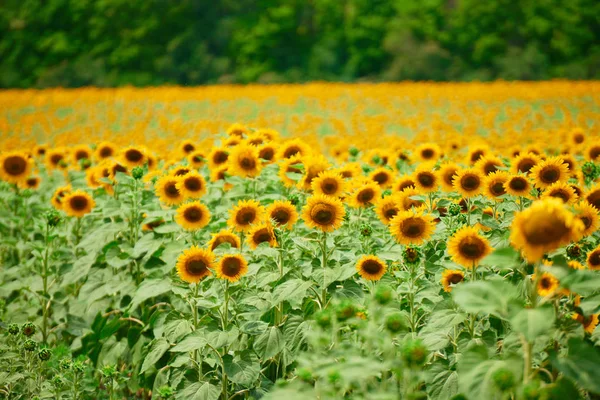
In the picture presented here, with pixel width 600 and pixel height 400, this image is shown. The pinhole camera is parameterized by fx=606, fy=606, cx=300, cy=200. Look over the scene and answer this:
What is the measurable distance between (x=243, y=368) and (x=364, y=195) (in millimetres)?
1149

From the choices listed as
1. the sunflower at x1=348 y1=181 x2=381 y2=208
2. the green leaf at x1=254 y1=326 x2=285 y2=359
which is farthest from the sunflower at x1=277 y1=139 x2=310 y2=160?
the green leaf at x1=254 y1=326 x2=285 y2=359

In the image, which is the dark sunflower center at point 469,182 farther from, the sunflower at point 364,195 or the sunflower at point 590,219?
the sunflower at point 590,219

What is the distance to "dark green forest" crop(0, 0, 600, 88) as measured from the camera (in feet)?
88.3

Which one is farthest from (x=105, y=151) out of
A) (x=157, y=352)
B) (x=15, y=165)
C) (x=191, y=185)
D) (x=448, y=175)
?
(x=448, y=175)

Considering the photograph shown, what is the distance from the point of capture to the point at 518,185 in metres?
2.88

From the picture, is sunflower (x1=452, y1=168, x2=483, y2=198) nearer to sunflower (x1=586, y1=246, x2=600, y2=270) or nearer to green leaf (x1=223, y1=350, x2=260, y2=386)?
sunflower (x1=586, y1=246, x2=600, y2=270)

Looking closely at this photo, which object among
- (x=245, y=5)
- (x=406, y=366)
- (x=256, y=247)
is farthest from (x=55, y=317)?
(x=245, y=5)

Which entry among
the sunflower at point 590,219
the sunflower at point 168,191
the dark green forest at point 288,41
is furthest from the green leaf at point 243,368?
the dark green forest at point 288,41

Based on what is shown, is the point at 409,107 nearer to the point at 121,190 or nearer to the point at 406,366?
the point at 121,190

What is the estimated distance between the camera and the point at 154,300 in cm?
364

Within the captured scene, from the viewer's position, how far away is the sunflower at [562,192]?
2777 mm

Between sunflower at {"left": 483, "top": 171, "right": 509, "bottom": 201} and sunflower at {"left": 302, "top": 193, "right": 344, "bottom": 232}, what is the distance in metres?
0.83

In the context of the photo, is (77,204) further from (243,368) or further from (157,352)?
(243,368)

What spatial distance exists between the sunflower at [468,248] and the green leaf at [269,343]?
834mm
